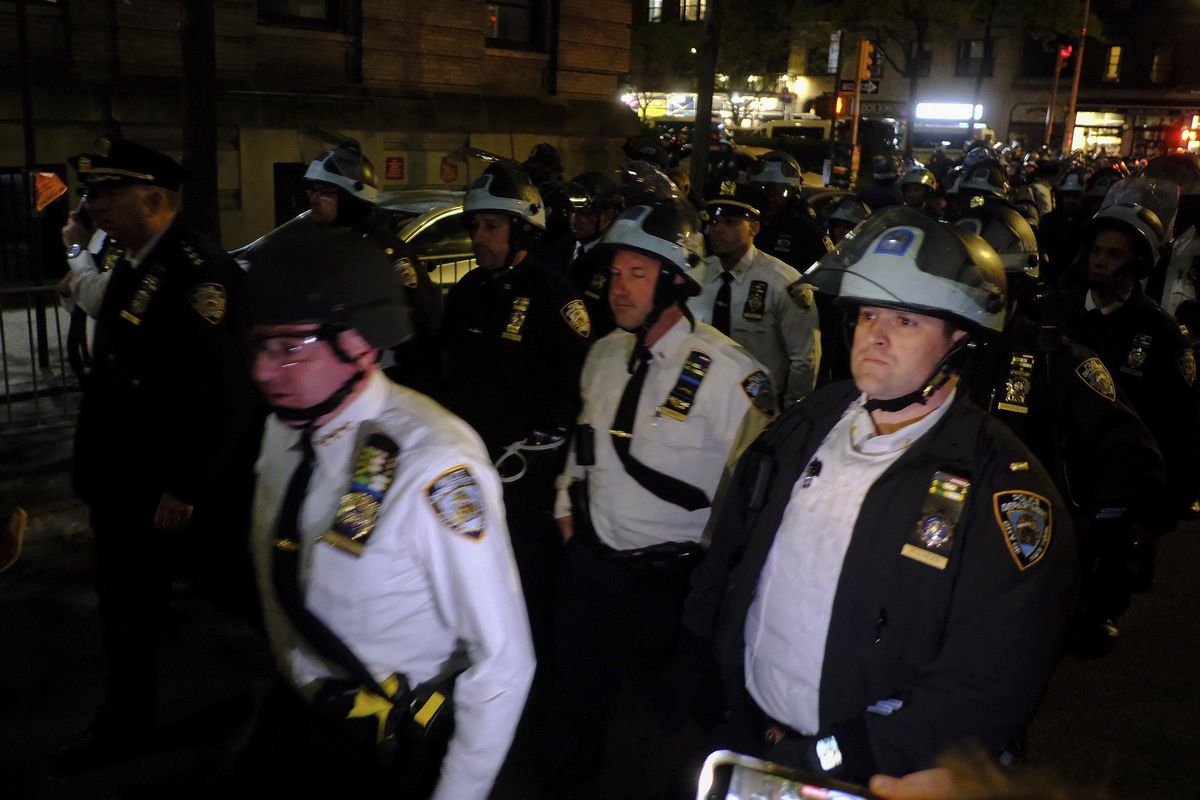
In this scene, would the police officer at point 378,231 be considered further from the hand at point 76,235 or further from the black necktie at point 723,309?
the black necktie at point 723,309

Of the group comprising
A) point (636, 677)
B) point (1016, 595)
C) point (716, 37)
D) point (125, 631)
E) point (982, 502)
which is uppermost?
point (716, 37)

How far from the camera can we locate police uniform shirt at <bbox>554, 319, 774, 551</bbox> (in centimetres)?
379

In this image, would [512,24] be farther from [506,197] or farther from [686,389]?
[686,389]

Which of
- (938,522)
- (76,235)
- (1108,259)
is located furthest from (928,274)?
(76,235)

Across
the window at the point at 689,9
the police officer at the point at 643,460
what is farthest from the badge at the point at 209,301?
the window at the point at 689,9

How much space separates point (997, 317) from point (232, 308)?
271 centimetres

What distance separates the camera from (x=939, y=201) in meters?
12.9

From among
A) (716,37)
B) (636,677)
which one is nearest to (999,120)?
(716,37)

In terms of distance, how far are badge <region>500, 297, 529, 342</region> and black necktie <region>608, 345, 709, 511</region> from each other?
3.01 ft

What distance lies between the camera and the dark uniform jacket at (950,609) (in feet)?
7.40

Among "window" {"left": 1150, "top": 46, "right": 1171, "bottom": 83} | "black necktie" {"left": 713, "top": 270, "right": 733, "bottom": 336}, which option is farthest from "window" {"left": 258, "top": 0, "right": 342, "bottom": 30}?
"window" {"left": 1150, "top": 46, "right": 1171, "bottom": 83}

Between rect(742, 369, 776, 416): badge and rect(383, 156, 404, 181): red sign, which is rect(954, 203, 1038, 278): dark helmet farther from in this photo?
rect(383, 156, 404, 181): red sign

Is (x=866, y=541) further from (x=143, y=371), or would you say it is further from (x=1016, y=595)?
(x=143, y=371)

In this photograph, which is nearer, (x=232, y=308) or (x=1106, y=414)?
(x=1106, y=414)
